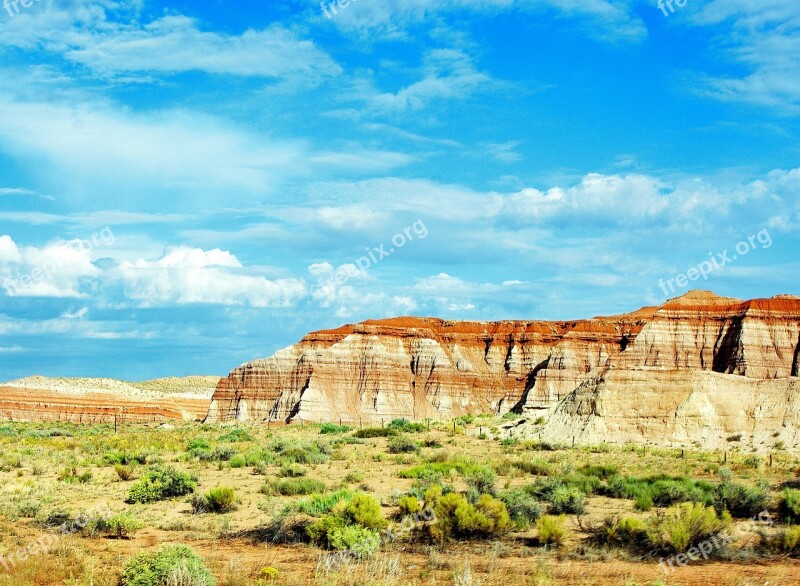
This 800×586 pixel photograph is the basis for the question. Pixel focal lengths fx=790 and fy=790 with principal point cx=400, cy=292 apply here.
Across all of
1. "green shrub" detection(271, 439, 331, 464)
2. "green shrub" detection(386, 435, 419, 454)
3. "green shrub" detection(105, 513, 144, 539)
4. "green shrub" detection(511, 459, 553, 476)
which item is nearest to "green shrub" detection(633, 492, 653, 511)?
"green shrub" detection(511, 459, 553, 476)

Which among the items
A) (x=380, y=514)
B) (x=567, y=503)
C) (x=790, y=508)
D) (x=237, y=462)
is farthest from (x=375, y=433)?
(x=790, y=508)

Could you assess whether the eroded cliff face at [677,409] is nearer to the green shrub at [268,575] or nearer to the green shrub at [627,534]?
the green shrub at [627,534]

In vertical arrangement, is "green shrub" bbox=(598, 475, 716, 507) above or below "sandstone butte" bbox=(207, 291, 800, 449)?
below

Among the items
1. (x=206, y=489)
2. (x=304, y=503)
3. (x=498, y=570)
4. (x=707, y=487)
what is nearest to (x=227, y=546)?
(x=304, y=503)

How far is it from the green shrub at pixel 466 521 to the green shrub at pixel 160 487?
914 centimetres

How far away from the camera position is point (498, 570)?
43.1 ft

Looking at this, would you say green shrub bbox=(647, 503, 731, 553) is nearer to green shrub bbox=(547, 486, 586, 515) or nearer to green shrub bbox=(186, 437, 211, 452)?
green shrub bbox=(547, 486, 586, 515)

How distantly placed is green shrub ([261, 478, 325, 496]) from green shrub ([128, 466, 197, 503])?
7.39 feet

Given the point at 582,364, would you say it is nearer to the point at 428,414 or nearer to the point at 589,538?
the point at 428,414

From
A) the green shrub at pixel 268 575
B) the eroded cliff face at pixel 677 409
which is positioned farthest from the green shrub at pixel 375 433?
the green shrub at pixel 268 575

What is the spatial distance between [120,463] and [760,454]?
28594 millimetres

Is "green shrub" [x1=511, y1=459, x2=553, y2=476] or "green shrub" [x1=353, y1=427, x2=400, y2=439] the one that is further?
"green shrub" [x1=353, y1=427, x2=400, y2=439]

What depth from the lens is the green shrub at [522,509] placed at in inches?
671

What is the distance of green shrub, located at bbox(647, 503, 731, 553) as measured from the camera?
47.1 ft
